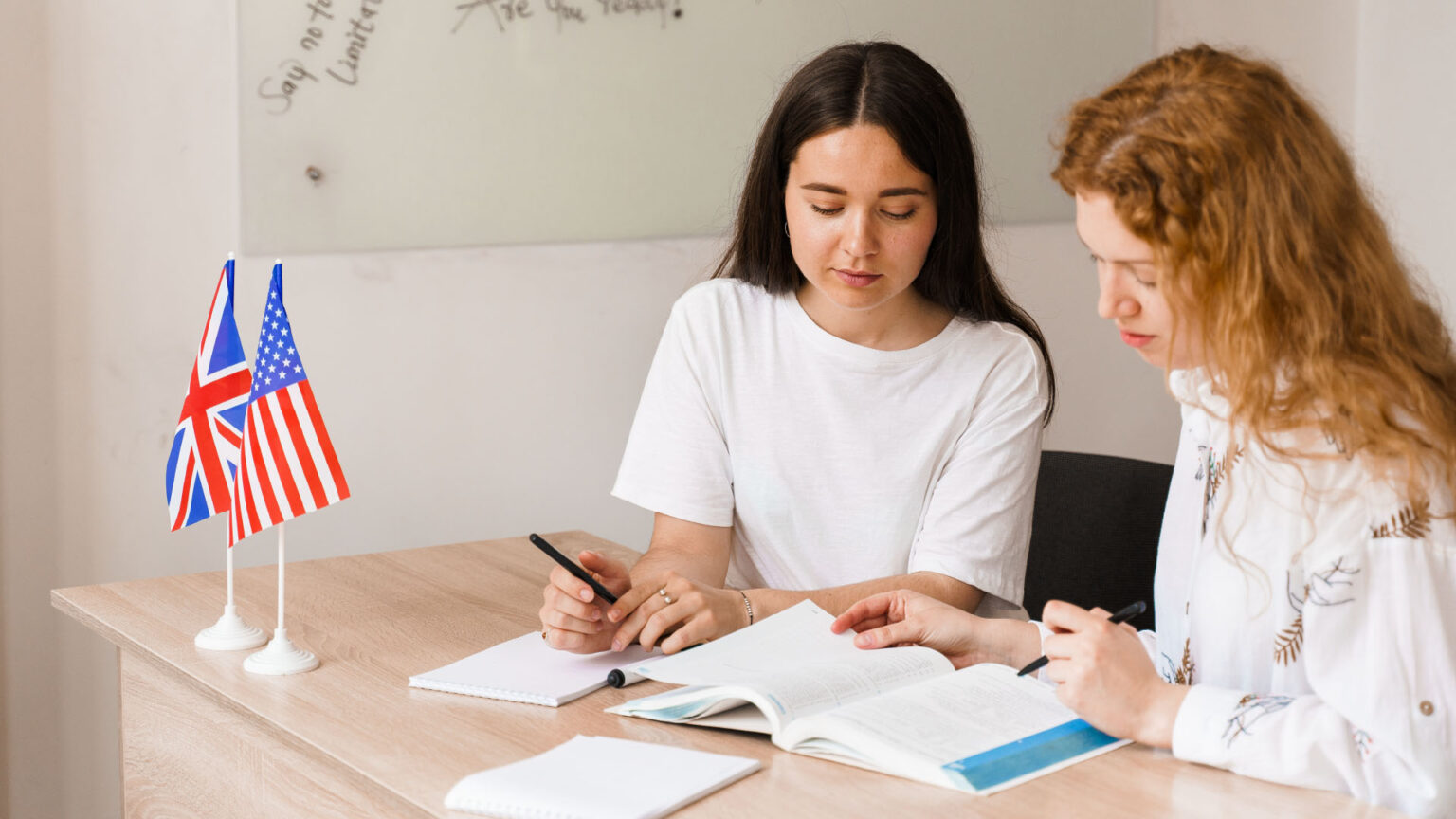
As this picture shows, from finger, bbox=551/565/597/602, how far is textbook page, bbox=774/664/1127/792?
0.30 meters

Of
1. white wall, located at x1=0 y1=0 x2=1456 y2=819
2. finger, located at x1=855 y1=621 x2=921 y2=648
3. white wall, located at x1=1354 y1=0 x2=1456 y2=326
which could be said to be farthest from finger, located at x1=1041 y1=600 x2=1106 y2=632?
white wall, located at x1=1354 y1=0 x2=1456 y2=326

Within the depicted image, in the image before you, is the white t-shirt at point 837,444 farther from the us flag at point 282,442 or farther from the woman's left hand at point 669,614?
the us flag at point 282,442

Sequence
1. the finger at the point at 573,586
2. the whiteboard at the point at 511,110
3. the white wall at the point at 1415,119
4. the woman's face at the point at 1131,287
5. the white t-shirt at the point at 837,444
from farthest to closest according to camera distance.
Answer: the white wall at the point at 1415,119 < the whiteboard at the point at 511,110 < the white t-shirt at the point at 837,444 < the finger at the point at 573,586 < the woman's face at the point at 1131,287

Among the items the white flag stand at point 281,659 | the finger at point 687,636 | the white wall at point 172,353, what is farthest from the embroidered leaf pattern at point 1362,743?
the white wall at point 172,353

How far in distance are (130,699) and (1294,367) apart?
1.28 metres

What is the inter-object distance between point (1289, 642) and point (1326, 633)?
97 millimetres

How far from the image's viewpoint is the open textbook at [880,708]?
3.53 ft

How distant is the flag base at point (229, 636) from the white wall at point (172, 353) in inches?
35.5

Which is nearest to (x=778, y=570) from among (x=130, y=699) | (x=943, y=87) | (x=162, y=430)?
(x=943, y=87)

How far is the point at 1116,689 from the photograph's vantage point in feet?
3.69

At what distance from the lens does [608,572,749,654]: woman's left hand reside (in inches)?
54.6

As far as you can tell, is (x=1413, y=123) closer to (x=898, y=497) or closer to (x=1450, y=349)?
(x=898, y=497)

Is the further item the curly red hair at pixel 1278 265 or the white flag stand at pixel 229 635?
the white flag stand at pixel 229 635

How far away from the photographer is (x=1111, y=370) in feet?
11.6
